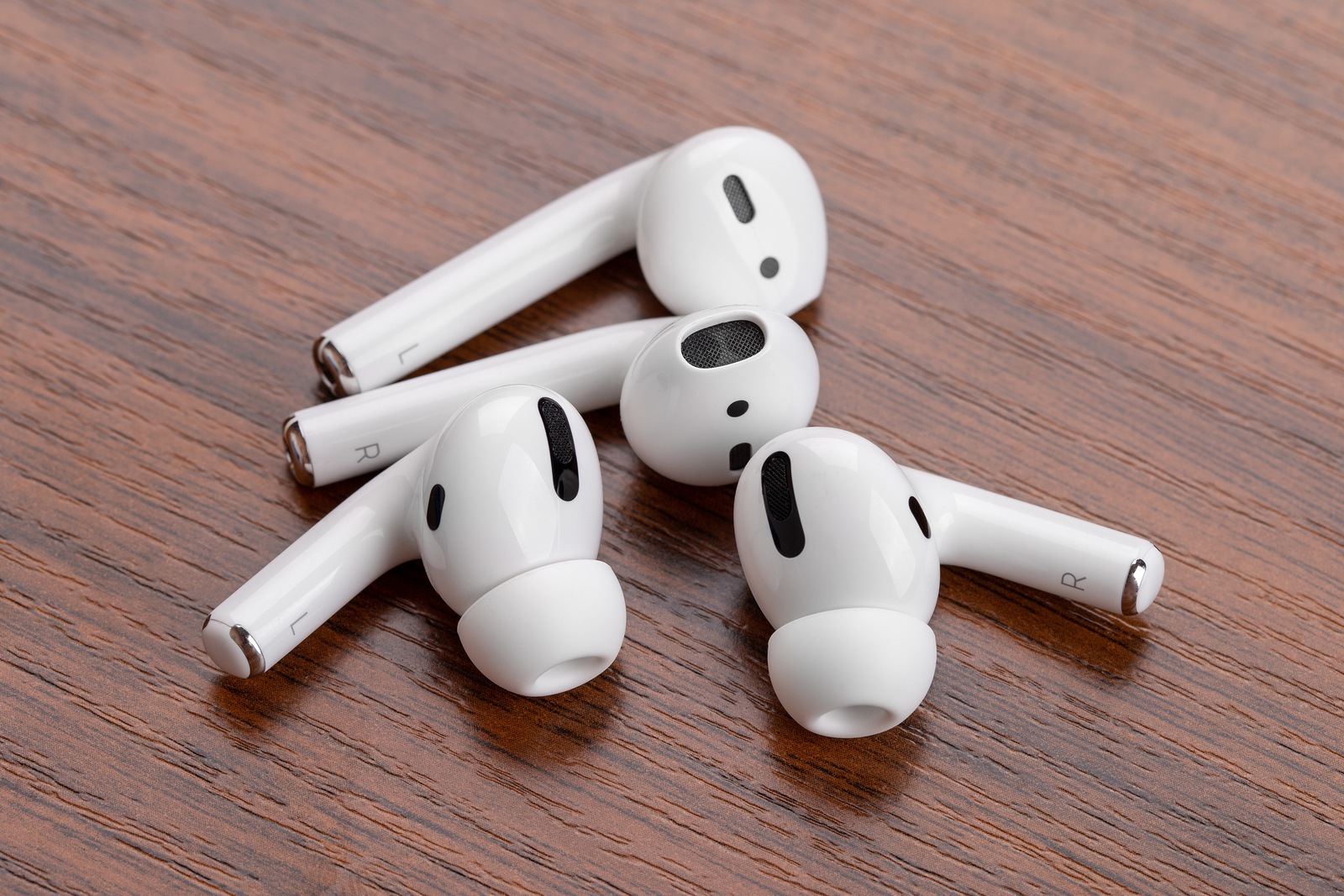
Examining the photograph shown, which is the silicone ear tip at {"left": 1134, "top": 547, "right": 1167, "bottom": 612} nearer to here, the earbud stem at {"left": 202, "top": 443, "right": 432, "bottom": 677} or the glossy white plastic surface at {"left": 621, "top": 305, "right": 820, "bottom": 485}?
the glossy white plastic surface at {"left": 621, "top": 305, "right": 820, "bottom": 485}

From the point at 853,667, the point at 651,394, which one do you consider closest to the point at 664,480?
the point at 651,394

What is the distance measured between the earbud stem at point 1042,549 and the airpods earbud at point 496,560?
177mm

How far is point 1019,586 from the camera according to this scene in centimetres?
73

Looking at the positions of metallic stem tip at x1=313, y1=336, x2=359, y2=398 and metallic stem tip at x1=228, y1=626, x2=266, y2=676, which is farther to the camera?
metallic stem tip at x1=313, y1=336, x2=359, y2=398

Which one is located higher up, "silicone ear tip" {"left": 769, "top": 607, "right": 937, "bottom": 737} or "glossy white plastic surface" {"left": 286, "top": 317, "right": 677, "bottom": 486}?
"glossy white plastic surface" {"left": 286, "top": 317, "right": 677, "bottom": 486}

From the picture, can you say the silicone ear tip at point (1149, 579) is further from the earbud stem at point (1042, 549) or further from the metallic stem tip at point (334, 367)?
the metallic stem tip at point (334, 367)

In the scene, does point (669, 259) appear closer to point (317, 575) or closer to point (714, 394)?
point (714, 394)

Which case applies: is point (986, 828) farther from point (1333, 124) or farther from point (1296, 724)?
point (1333, 124)

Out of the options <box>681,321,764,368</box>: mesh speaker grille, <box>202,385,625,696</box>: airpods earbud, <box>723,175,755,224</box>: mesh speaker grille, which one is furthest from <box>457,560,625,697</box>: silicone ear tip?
<box>723,175,755,224</box>: mesh speaker grille

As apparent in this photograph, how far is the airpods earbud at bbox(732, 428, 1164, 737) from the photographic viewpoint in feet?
2.06

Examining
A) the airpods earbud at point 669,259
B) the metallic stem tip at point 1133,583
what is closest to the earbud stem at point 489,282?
the airpods earbud at point 669,259

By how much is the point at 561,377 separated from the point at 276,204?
0.81ft

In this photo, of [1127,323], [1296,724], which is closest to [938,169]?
[1127,323]

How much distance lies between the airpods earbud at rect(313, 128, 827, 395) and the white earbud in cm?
3
